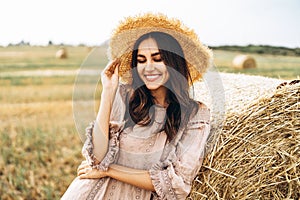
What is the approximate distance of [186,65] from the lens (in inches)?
100

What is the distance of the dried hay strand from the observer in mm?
2477

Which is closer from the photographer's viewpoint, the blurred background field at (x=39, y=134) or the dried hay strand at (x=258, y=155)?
the dried hay strand at (x=258, y=155)

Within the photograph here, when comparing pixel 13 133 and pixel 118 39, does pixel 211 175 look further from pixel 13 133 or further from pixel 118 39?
pixel 13 133

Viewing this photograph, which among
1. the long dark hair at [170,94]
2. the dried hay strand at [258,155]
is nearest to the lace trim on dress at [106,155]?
the long dark hair at [170,94]

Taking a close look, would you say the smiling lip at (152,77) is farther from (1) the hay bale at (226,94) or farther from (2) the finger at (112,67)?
(1) the hay bale at (226,94)

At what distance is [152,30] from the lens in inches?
98.3

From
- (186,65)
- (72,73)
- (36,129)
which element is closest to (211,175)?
(186,65)

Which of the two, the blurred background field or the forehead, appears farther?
the blurred background field

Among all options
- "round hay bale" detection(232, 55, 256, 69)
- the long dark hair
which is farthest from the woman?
"round hay bale" detection(232, 55, 256, 69)

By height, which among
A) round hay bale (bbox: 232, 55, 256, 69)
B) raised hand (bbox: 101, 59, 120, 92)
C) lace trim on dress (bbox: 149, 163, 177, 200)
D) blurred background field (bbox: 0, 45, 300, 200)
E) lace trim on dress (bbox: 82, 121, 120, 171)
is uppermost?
raised hand (bbox: 101, 59, 120, 92)

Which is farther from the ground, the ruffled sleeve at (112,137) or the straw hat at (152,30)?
the straw hat at (152,30)

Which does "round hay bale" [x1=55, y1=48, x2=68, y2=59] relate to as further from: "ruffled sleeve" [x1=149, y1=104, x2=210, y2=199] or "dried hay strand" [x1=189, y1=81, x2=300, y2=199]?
"ruffled sleeve" [x1=149, y1=104, x2=210, y2=199]

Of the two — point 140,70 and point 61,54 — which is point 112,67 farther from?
point 61,54

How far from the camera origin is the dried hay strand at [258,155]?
2.48 m
